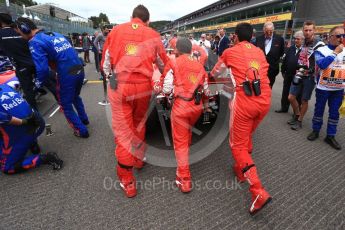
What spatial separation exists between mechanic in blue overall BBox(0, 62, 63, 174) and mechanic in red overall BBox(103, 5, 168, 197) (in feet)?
3.58

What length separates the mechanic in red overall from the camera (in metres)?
2.50

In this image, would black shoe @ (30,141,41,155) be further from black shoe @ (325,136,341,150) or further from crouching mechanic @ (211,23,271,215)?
black shoe @ (325,136,341,150)

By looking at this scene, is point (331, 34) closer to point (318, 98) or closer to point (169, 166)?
point (318, 98)

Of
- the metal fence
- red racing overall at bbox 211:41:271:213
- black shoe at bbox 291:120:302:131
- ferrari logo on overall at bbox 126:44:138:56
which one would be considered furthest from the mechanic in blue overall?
the metal fence

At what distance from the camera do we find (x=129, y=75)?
2510 mm

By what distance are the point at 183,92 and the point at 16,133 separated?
79.9 inches

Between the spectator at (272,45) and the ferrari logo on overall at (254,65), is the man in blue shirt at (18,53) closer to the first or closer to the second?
the ferrari logo on overall at (254,65)

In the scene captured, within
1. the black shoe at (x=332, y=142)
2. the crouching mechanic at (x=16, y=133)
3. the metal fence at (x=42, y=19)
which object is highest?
the metal fence at (x=42, y=19)

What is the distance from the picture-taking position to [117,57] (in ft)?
8.29

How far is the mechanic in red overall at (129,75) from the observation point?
2498 mm

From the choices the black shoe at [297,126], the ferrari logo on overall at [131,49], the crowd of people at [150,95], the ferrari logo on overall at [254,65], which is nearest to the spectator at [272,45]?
the black shoe at [297,126]

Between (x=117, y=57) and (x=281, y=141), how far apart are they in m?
3.00

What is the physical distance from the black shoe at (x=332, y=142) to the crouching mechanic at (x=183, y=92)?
8.28ft

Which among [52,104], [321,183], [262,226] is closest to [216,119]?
[321,183]
